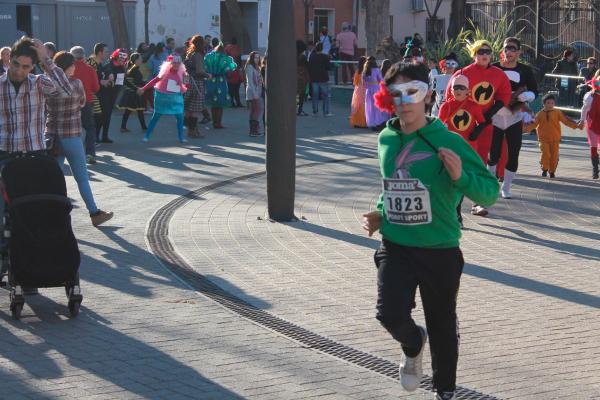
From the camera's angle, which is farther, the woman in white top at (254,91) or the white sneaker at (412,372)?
the woman in white top at (254,91)

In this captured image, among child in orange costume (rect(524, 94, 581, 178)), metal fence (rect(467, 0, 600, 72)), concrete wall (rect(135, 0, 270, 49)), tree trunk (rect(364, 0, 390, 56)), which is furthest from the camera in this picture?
concrete wall (rect(135, 0, 270, 49))

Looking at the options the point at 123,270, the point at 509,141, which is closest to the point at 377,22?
the point at 509,141

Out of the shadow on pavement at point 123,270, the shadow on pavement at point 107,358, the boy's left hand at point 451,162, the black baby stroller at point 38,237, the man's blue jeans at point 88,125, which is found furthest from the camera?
A: the man's blue jeans at point 88,125

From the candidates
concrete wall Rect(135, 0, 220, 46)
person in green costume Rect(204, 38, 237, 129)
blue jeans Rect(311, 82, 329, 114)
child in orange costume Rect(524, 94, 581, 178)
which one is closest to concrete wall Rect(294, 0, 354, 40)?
concrete wall Rect(135, 0, 220, 46)

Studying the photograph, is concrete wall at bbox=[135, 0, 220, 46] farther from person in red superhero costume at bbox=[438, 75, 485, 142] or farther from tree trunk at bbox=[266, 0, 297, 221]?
person in red superhero costume at bbox=[438, 75, 485, 142]

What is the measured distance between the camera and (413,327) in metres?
5.54

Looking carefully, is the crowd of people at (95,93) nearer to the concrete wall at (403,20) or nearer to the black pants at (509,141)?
the black pants at (509,141)

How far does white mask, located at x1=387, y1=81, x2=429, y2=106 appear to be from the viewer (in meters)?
5.47

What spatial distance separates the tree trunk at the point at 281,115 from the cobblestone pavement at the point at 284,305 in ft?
1.08

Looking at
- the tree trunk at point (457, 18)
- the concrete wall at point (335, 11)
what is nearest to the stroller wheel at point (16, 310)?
the tree trunk at point (457, 18)

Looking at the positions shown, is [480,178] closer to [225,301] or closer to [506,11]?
[225,301]

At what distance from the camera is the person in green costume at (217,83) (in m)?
22.3

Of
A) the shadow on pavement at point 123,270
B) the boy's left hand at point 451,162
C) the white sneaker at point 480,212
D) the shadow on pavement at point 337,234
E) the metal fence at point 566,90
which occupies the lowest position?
the shadow on pavement at point 123,270

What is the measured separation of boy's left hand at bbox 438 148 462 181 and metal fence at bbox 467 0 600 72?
65.1ft
